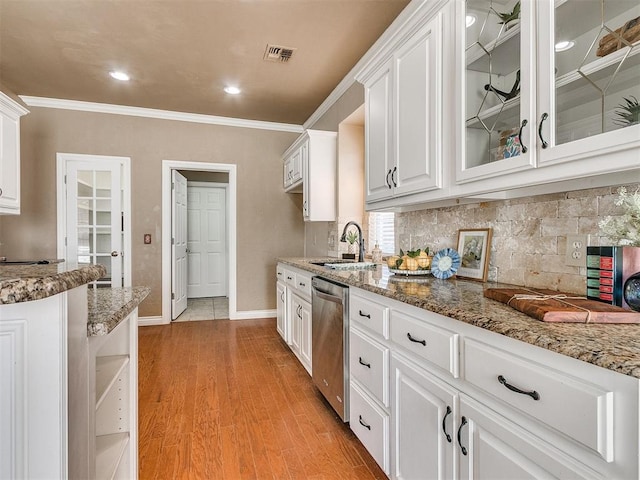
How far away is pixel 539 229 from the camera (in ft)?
5.08

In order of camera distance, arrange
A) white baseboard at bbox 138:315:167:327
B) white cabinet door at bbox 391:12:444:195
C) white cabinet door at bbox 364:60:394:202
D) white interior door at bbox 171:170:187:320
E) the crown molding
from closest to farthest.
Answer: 1. white cabinet door at bbox 391:12:444:195
2. the crown molding
3. white cabinet door at bbox 364:60:394:202
4. white baseboard at bbox 138:315:167:327
5. white interior door at bbox 171:170:187:320

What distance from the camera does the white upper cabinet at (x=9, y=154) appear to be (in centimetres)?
305

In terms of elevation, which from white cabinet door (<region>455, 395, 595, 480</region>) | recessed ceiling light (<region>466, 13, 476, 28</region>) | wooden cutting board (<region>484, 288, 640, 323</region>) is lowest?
white cabinet door (<region>455, 395, 595, 480</region>)

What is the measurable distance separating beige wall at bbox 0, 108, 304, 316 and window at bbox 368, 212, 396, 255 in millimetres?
1871

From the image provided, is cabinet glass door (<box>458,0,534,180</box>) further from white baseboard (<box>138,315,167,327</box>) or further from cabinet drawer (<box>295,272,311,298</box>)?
white baseboard (<box>138,315,167,327</box>)

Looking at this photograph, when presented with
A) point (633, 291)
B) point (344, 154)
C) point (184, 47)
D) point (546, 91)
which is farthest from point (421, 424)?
point (184, 47)

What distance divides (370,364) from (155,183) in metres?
3.88

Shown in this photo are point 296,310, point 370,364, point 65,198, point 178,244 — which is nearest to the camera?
point 370,364

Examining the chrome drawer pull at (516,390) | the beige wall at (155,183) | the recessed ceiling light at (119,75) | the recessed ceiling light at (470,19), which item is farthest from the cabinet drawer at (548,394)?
the beige wall at (155,183)

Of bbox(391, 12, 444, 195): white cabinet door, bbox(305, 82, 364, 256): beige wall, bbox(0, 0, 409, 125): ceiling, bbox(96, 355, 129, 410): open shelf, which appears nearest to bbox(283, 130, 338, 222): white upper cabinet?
bbox(305, 82, 364, 256): beige wall

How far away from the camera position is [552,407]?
2.63ft

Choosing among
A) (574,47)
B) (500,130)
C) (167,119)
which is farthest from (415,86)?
(167,119)

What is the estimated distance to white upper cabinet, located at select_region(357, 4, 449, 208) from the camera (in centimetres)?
172

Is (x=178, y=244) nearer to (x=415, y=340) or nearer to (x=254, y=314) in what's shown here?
(x=254, y=314)
